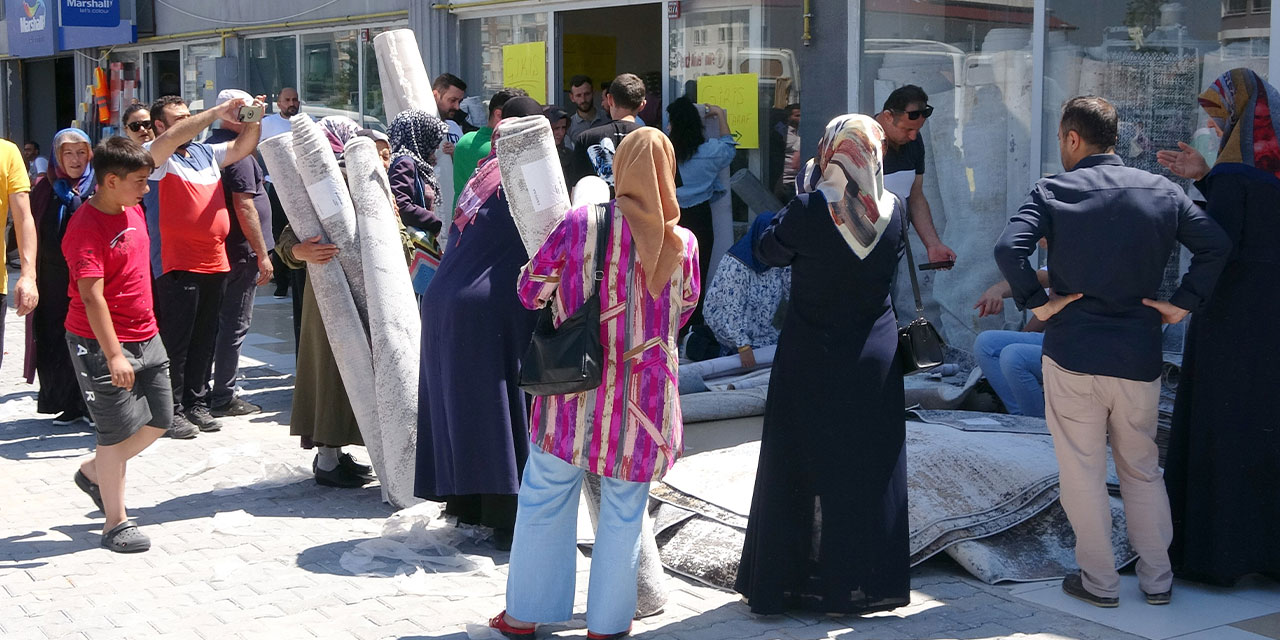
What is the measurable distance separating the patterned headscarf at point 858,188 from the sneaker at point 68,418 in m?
5.27

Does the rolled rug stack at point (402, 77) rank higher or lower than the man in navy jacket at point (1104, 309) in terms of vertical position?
higher

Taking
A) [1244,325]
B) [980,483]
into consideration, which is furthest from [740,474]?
[1244,325]

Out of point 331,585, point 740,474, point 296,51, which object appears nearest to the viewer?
point 331,585

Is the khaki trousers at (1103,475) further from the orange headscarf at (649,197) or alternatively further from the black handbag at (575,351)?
the black handbag at (575,351)

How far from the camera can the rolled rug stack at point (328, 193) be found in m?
5.71

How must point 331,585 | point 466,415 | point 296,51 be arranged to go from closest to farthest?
point 331,585
point 466,415
point 296,51

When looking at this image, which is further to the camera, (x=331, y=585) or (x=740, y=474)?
(x=740, y=474)

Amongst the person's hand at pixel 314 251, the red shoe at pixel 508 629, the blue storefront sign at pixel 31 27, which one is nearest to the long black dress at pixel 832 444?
the red shoe at pixel 508 629

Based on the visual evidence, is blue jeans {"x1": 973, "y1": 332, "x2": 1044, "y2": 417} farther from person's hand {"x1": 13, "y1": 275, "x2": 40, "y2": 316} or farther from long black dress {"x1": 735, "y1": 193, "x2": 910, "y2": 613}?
person's hand {"x1": 13, "y1": 275, "x2": 40, "y2": 316}

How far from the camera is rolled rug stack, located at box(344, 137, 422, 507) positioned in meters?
5.69

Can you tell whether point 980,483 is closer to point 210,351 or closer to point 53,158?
point 210,351

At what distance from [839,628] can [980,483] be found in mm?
1095

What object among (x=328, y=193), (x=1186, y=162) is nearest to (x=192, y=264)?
(x=328, y=193)

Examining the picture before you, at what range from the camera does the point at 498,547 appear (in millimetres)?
5285
